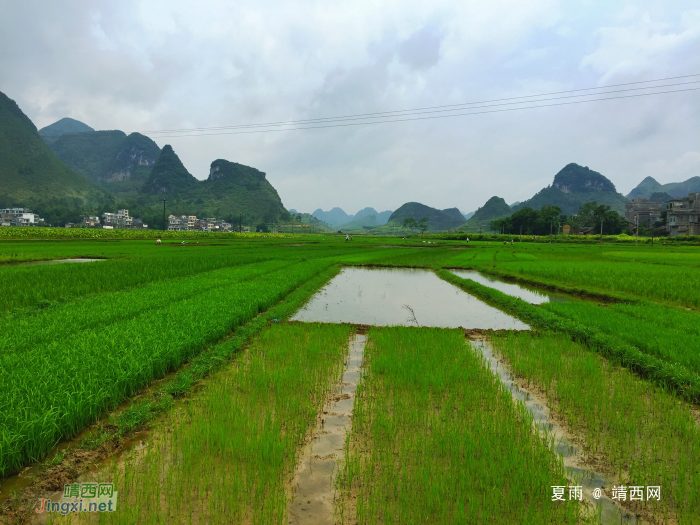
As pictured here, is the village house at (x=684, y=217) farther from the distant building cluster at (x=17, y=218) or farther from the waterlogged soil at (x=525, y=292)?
the distant building cluster at (x=17, y=218)

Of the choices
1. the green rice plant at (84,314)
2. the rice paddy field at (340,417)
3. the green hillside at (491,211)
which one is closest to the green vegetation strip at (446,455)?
the rice paddy field at (340,417)

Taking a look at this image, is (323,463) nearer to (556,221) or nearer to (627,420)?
(627,420)

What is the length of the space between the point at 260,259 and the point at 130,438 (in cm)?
1874

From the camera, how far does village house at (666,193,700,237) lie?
6062 cm

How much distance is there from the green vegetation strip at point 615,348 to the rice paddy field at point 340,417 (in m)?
0.04

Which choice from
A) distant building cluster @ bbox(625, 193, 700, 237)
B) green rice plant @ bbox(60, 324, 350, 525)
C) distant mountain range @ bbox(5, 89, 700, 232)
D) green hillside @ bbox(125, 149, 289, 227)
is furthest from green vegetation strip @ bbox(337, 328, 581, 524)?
green hillside @ bbox(125, 149, 289, 227)

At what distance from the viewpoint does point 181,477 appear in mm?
2887

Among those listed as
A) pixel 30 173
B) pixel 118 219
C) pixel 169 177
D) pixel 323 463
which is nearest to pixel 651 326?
pixel 323 463

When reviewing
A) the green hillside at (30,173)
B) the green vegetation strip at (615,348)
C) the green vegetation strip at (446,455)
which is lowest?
the green vegetation strip at (446,455)

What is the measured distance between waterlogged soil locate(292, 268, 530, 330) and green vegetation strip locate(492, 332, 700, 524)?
2.92 m

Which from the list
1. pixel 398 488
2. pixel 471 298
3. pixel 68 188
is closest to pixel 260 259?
pixel 471 298

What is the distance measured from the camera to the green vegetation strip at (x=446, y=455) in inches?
102

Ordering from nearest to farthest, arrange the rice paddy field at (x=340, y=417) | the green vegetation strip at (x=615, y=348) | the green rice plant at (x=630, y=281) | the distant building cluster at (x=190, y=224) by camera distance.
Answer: the rice paddy field at (x=340, y=417) → the green vegetation strip at (x=615, y=348) → the green rice plant at (x=630, y=281) → the distant building cluster at (x=190, y=224)

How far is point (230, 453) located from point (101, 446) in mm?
1251
